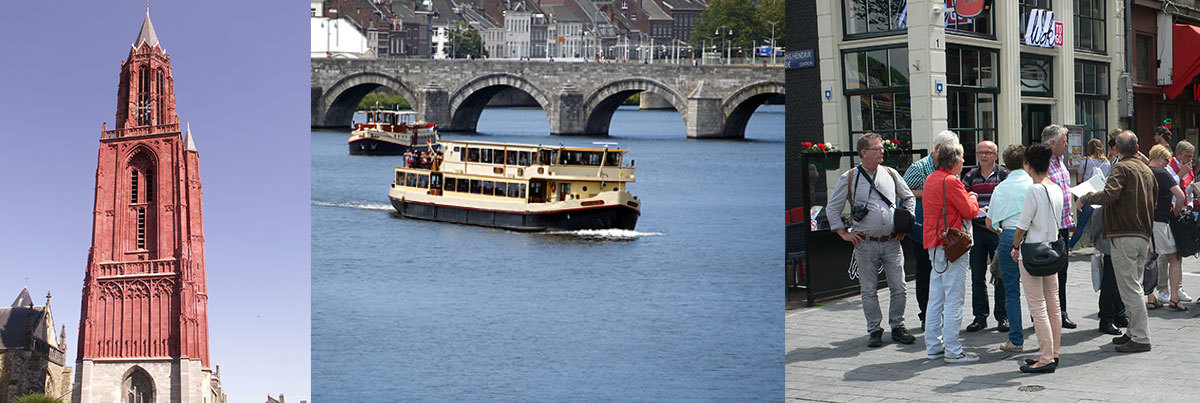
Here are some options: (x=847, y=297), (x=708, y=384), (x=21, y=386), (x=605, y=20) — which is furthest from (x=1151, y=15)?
(x=21, y=386)

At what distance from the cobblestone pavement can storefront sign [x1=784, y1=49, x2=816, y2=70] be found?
382 cm

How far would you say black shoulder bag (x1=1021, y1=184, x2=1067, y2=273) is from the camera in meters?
6.97

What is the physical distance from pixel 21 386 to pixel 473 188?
2385 cm

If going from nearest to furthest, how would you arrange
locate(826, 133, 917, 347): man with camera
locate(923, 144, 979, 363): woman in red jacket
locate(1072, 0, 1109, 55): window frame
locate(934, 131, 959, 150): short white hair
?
1. locate(923, 144, 979, 363): woman in red jacket
2. locate(934, 131, 959, 150): short white hair
3. locate(826, 133, 917, 347): man with camera
4. locate(1072, 0, 1109, 55): window frame

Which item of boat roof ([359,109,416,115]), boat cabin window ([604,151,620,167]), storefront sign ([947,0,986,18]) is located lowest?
boat cabin window ([604,151,620,167])

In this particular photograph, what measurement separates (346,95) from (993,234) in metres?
4.03

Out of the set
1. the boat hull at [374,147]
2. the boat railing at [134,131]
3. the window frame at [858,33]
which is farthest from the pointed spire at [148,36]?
the boat hull at [374,147]

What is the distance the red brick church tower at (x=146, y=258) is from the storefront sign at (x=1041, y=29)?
18612 millimetres

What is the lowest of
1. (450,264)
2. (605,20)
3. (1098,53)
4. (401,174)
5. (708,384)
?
(708,384)

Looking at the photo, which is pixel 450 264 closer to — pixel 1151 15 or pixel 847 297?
pixel 847 297

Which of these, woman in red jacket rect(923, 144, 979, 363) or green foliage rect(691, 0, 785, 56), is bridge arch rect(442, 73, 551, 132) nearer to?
green foliage rect(691, 0, 785, 56)

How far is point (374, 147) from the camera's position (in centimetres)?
773

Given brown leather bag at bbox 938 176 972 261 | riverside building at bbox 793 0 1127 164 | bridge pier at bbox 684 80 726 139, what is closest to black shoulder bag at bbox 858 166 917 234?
brown leather bag at bbox 938 176 972 261

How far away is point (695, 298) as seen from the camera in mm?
9922
